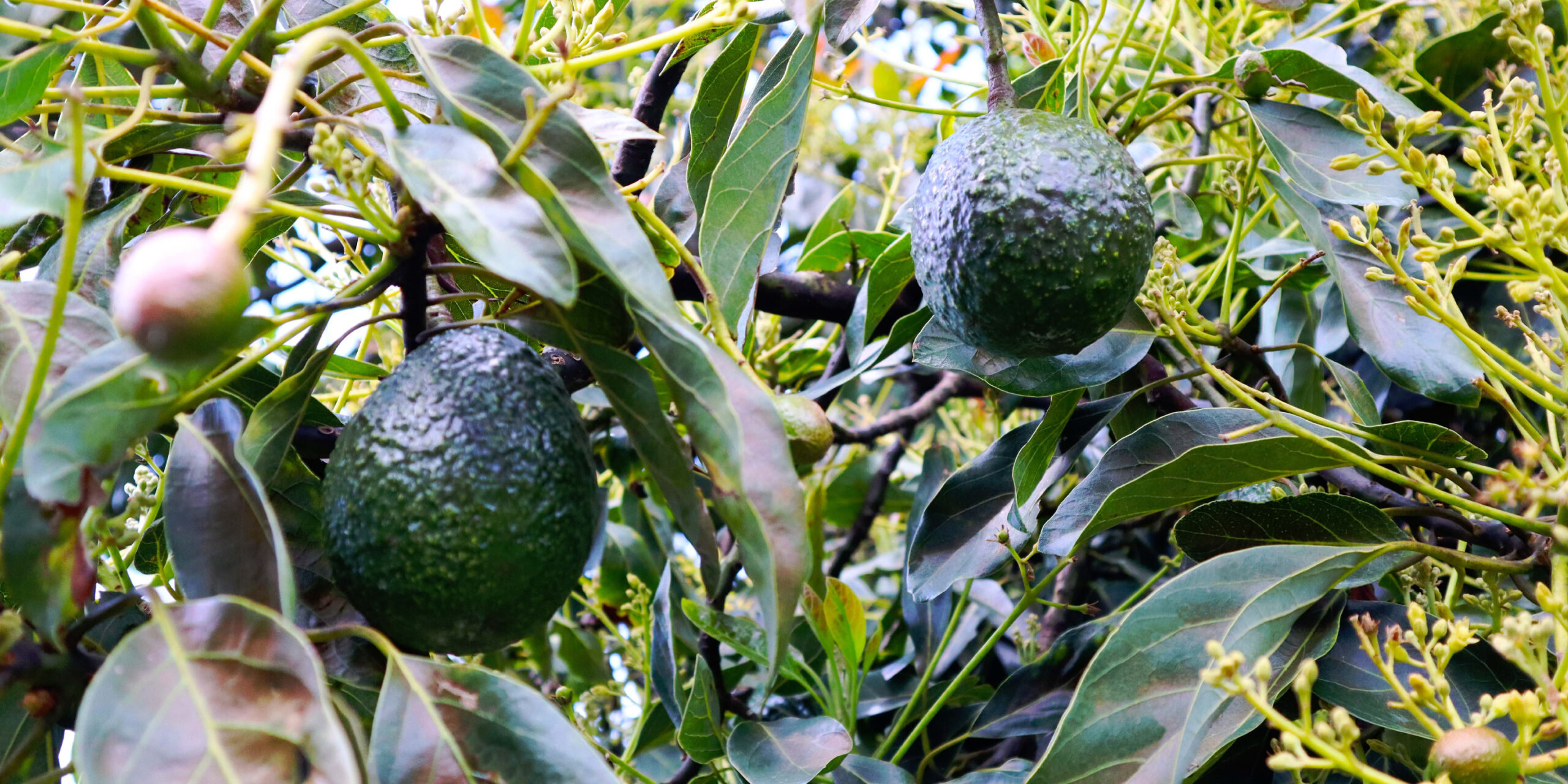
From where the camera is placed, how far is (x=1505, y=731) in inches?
29.8

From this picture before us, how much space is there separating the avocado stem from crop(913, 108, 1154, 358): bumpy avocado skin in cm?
7

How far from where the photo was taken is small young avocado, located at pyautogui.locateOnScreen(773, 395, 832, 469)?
76 cm

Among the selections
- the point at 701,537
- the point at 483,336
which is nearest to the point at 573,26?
the point at 483,336

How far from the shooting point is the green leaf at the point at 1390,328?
87 cm

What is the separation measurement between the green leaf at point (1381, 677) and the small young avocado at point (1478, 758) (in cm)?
16

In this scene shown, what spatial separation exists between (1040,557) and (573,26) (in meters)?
0.84

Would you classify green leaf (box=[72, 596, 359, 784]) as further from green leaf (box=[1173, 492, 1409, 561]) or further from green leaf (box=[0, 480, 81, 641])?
green leaf (box=[1173, 492, 1409, 561])

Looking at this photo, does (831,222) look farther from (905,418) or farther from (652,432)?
(652,432)

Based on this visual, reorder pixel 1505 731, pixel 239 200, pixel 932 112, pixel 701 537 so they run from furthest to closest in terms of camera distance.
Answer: pixel 932 112
pixel 1505 731
pixel 701 537
pixel 239 200

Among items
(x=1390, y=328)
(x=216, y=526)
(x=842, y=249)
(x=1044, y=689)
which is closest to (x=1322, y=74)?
(x=1390, y=328)

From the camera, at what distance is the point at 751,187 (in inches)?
30.9

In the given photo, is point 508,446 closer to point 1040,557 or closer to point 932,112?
point 932,112

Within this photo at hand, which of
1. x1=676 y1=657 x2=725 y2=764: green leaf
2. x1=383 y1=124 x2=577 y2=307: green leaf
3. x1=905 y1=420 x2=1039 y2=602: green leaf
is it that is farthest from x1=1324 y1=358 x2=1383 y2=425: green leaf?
x1=383 y1=124 x2=577 y2=307: green leaf

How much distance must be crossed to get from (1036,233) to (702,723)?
0.49m
